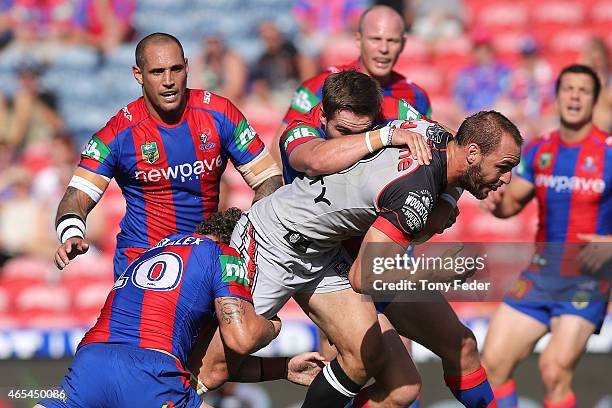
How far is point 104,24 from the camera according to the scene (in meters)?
12.0

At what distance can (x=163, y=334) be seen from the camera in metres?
4.96

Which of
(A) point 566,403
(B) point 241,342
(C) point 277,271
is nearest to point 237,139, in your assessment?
(C) point 277,271

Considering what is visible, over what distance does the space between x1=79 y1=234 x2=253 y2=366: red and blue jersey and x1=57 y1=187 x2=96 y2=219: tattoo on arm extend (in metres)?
0.82

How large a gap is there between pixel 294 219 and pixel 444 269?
0.84m

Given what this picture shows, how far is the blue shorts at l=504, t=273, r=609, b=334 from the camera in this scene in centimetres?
723

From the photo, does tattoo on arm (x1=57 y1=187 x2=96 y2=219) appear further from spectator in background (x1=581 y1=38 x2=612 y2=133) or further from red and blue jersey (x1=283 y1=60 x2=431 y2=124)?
spectator in background (x1=581 y1=38 x2=612 y2=133)

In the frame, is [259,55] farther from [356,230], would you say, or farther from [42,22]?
[356,230]

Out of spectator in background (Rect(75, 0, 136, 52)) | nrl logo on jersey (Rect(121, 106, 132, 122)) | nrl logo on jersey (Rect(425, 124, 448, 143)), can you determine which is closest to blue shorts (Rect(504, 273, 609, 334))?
nrl logo on jersey (Rect(425, 124, 448, 143))

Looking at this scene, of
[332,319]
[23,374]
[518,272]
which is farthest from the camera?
[23,374]

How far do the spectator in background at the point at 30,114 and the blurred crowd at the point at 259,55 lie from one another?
0.01 meters

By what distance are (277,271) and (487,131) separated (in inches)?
55.8

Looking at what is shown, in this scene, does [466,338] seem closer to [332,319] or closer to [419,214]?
[332,319]

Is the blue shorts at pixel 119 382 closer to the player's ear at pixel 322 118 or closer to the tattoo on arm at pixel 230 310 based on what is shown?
the tattoo on arm at pixel 230 310

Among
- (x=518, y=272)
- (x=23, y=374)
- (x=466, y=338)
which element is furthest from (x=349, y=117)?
(x=23, y=374)
